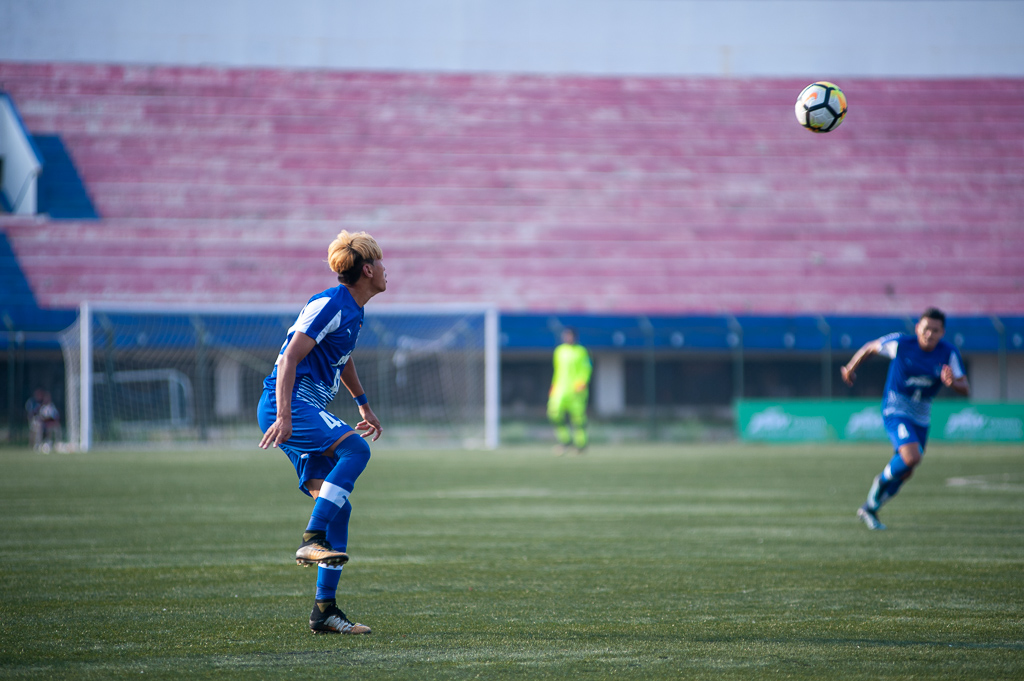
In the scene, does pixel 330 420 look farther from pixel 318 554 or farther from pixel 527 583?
pixel 527 583

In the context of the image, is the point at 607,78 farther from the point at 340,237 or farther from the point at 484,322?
the point at 340,237

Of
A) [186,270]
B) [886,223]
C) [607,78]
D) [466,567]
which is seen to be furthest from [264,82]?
[466,567]

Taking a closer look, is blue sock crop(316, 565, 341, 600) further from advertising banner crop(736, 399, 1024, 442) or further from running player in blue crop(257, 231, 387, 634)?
advertising banner crop(736, 399, 1024, 442)

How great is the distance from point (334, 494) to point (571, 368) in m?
15.9

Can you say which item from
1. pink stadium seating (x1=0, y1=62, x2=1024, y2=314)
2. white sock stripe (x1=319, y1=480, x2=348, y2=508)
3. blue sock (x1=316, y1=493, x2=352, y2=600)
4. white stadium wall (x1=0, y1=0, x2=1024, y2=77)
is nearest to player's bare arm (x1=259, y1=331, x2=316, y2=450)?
white sock stripe (x1=319, y1=480, x2=348, y2=508)

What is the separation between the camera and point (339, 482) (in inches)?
200

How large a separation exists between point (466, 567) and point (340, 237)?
9.70ft

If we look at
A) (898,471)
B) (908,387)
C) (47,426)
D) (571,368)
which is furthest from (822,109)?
(47,426)

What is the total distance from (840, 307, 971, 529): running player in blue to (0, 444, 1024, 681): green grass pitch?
41cm

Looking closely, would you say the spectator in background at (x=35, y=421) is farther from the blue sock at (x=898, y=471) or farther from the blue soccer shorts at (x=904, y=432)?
the blue sock at (x=898, y=471)

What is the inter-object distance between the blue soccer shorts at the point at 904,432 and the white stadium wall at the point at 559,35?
29677 millimetres

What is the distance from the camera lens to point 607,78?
37.2 meters

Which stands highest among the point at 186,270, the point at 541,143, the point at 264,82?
the point at 264,82

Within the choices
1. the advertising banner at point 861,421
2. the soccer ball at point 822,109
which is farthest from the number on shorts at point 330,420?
the advertising banner at point 861,421
